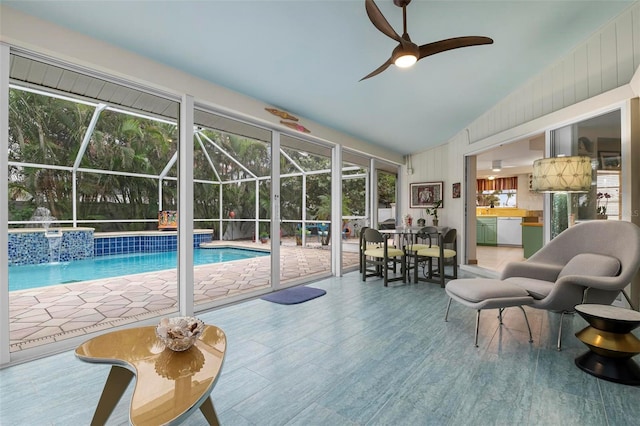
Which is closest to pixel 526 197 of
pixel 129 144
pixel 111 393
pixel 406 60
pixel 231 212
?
pixel 231 212

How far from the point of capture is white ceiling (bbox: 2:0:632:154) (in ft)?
7.54

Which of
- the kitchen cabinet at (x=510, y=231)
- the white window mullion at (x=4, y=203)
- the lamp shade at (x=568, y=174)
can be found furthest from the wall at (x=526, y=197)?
the white window mullion at (x=4, y=203)

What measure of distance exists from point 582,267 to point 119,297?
5159 millimetres

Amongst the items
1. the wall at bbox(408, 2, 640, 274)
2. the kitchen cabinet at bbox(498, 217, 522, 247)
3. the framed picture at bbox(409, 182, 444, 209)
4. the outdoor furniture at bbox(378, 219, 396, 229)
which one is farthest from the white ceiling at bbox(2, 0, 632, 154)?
the kitchen cabinet at bbox(498, 217, 522, 247)

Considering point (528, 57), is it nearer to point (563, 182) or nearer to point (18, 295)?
point (563, 182)

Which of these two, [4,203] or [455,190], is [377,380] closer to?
[4,203]

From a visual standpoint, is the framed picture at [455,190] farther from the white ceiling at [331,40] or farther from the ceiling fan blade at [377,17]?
the ceiling fan blade at [377,17]

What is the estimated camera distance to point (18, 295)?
156 inches

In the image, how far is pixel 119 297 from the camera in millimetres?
3951

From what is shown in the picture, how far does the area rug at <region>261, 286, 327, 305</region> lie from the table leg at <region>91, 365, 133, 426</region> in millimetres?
2220

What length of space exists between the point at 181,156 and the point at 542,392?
3437mm

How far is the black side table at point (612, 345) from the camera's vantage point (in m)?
1.93

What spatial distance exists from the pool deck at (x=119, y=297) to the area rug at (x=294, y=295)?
0.86 ft

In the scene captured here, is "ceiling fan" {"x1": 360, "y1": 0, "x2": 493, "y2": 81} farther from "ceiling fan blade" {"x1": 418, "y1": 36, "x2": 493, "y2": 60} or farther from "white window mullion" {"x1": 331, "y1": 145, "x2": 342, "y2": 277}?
"white window mullion" {"x1": 331, "y1": 145, "x2": 342, "y2": 277}
